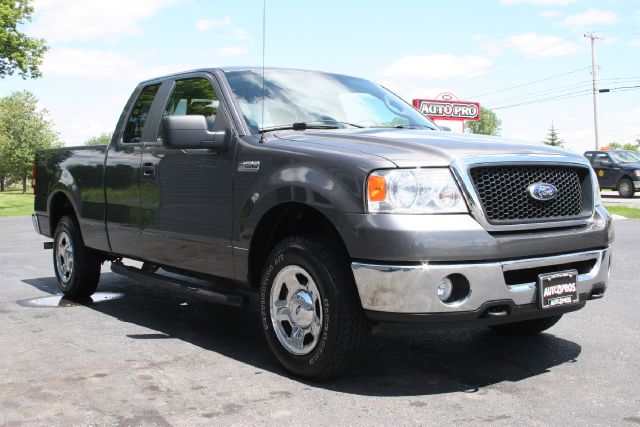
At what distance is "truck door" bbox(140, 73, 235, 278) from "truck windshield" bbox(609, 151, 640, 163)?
2643 centimetres

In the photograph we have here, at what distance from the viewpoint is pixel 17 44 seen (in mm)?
35000

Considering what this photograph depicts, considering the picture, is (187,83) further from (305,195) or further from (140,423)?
(140,423)

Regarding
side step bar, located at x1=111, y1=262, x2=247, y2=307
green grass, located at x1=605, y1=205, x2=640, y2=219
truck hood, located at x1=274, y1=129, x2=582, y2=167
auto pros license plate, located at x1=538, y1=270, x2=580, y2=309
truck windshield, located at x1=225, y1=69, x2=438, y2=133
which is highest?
truck windshield, located at x1=225, y1=69, x2=438, y2=133

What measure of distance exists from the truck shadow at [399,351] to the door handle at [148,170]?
3.92 ft

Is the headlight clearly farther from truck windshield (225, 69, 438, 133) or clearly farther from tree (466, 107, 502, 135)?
tree (466, 107, 502, 135)

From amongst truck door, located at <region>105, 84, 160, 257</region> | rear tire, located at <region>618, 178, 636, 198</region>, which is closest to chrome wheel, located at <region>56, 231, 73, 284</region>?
truck door, located at <region>105, 84, 160, 257</region>

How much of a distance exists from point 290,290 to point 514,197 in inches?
53.6

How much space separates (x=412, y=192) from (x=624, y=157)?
28189 millimetres

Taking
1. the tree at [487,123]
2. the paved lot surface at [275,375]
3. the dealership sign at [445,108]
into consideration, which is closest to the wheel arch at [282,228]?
the paved lot surface at [275,375]

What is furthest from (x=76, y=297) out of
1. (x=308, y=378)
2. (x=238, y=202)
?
(x=308, y=378)

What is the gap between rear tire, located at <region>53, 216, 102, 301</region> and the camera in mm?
6930

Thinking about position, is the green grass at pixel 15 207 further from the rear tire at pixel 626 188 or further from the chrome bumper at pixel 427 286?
the chrome bumper at pixel 427 286

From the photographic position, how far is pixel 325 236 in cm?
428

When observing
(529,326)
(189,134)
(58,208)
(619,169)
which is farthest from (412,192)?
(619,169)
